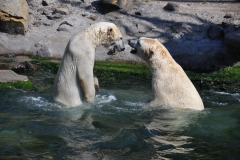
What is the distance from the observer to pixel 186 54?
14148mm

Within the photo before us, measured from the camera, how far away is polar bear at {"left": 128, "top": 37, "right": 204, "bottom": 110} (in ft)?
26.4

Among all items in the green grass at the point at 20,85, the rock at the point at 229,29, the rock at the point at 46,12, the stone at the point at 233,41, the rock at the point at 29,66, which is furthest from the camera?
the rock at the point at 46,12

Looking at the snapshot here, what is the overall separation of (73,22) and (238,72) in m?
6.60

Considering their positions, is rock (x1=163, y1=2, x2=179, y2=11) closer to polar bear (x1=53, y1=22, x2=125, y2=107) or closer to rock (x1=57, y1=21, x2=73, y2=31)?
rock (x1=57, y1=21, x2=73, y2=31)

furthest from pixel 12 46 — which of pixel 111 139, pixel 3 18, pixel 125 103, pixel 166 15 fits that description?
pixel 111 139

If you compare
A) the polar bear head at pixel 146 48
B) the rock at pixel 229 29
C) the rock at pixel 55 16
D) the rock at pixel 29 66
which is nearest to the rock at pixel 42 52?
the rock at pixel 29 66

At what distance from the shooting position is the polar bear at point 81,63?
26.2 feet

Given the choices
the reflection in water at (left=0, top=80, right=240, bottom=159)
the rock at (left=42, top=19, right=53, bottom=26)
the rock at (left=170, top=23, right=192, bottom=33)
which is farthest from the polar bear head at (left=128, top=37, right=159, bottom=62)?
the rock at (left=42, top=19, right=53, bottom=26)

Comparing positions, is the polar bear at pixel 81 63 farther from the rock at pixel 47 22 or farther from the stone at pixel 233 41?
the rock at pixel 47 22

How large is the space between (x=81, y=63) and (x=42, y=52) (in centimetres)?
692

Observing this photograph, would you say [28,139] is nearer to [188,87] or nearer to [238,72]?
[188,87]

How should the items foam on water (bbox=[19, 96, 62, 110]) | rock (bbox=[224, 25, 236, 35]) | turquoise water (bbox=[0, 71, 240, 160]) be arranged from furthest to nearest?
rock (bbox=[224, 25, 236, 35]) → foam on water (bbox=[19, 96, 62, 110]) → turquoise water (bbox=[0, 71, 240, 160])

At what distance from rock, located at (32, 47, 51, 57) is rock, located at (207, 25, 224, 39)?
5.54 metres

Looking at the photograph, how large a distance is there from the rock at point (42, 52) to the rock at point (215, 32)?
5.54 meters
